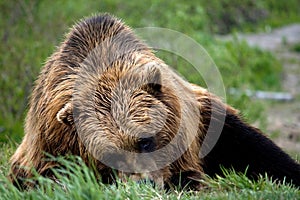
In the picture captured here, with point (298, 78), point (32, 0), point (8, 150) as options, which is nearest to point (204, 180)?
point (8, 150)

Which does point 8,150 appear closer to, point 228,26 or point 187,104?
point 187,104

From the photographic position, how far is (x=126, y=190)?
4422mm

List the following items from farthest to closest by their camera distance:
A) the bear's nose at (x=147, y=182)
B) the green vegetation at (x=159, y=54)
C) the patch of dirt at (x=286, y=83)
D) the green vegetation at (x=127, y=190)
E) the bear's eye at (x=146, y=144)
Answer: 1. the patch of dirt at (x=286, y=83)
2. the bear's eye at (x=146, y=144)
3. the bear's nose at (x=147, y=182)
4. the green vegetation at (x=159, y=54)
5. the green vegetation at (x=127, y=190)

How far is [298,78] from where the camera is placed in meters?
13.9

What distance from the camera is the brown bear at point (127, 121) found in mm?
5086

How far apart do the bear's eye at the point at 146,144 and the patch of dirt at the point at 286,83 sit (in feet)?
14.8

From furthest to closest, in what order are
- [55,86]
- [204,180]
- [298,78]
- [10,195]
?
1. [298,78]
2. [55,86]
3. [204,180]
4. [10,195]

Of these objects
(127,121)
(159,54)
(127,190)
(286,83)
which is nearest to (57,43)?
(159,54)

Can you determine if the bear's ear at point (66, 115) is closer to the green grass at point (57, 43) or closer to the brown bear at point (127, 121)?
the brown bear at point (127, 121)

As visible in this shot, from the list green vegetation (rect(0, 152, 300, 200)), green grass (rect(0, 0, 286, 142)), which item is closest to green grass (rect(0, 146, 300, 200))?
green vegetation (rect(0, 152, 300, 200))

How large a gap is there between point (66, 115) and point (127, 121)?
1.51ft

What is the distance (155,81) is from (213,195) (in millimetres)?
1109

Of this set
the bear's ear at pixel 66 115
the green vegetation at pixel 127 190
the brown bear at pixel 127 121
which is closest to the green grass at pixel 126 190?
the green vegetation at pixel 127 190

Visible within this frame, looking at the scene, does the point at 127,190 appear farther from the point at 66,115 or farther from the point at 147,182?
the point at 66,115
